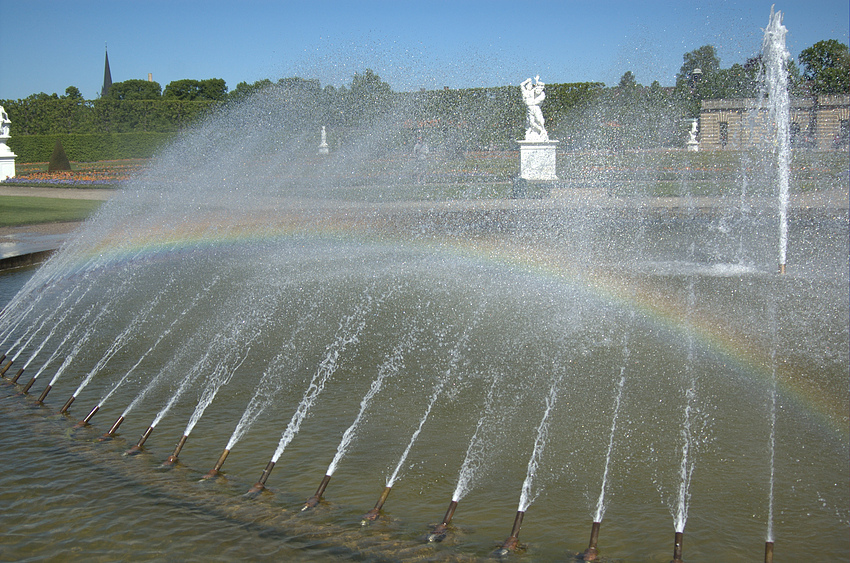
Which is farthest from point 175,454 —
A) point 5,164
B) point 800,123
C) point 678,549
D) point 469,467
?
point 800,123

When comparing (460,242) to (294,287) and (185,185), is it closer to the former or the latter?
(294,287)

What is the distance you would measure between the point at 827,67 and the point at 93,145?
138 feet

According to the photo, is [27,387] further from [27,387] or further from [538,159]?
[538,159]

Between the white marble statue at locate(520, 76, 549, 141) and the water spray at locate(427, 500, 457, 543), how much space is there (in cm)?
2085

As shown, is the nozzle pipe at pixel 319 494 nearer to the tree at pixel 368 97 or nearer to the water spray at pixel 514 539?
the water spray at pixel 514 539

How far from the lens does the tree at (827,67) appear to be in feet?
98.5

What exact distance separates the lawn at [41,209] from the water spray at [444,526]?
15956 millimetres

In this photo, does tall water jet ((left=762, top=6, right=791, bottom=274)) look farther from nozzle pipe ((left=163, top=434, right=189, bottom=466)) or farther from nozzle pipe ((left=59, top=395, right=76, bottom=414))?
nozzle pipe ((left=59, top=395, right=76, bottom=414))

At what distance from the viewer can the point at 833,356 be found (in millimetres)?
6609

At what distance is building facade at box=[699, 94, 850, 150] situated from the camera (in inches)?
1146

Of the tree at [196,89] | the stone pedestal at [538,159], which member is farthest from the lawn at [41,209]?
the tree at [196,89]

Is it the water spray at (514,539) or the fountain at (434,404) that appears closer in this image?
the water spray at (514,539)

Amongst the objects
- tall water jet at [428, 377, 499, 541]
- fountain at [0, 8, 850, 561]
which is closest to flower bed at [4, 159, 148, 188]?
fountain at [0, 8, 850, 561]

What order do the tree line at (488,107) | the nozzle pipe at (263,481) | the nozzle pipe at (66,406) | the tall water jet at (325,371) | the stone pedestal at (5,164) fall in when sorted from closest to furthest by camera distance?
the nozzle pipe at (263,481)
the tall water jet at (325,371)
the nozzle pipe at (66,406)
the tree line at (488,107)
the stone pedestal at (5,164)
